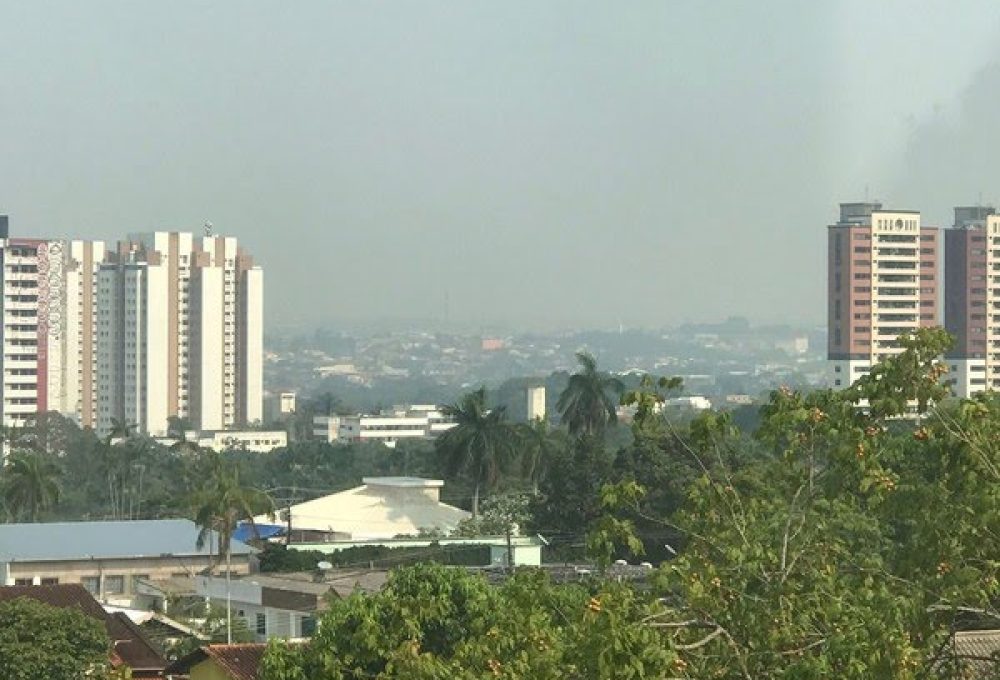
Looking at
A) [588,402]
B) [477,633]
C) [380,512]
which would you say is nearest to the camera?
Result: [477,633]

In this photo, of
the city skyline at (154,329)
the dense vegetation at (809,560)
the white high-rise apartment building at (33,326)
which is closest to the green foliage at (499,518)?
the dense vegetation at (809,560)

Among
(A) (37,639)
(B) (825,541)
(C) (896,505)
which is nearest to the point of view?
(C) (896,505)

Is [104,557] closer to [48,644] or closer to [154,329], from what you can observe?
[48,644]

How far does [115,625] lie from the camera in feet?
96.7

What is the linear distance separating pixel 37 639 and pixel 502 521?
27627 millimetres

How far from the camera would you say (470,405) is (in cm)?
5878

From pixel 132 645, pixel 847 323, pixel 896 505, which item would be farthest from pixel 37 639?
pixel 847 323

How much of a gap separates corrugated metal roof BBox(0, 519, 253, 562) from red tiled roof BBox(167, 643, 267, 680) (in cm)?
2670

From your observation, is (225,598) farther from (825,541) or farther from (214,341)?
(214,341)

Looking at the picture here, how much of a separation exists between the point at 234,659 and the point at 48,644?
3.70 m

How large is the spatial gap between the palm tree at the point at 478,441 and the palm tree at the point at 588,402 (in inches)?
105

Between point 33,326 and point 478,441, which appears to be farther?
point 33,326

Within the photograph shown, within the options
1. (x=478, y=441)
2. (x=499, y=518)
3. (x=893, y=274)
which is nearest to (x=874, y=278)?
(x=893, y=274)

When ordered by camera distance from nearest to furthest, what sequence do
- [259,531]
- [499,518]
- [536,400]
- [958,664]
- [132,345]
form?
[958,664], [499,518], [259,531], [132,345], [536,400]
